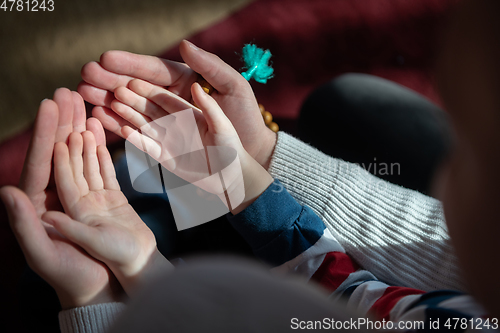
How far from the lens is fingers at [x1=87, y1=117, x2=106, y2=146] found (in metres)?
0.29

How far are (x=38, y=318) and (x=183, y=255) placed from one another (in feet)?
0.41

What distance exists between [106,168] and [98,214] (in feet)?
0.13

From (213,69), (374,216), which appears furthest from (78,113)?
(374,216)

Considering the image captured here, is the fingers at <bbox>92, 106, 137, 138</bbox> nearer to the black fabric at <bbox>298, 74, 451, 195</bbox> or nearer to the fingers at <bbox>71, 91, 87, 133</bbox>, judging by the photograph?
the fingers at <bbox>71, 91, 87, 133</bbox>

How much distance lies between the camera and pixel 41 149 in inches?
9.8

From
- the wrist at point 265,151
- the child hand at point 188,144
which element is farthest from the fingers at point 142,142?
the wrist at point 265,151

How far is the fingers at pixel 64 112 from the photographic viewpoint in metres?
0.26

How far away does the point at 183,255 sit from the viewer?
12.3 inches

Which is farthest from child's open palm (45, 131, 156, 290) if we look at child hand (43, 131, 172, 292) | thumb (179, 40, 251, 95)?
thumb (179, 40, 251, 95)

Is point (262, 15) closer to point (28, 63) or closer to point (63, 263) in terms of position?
point (28, 63)

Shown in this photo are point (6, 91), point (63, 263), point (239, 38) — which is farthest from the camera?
point (239, 38)

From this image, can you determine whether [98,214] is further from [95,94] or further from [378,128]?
[378,128]

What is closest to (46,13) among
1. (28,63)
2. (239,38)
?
(28,63)

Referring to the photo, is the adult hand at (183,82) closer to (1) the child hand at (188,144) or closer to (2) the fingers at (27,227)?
(1) the child hand at (188,144)
